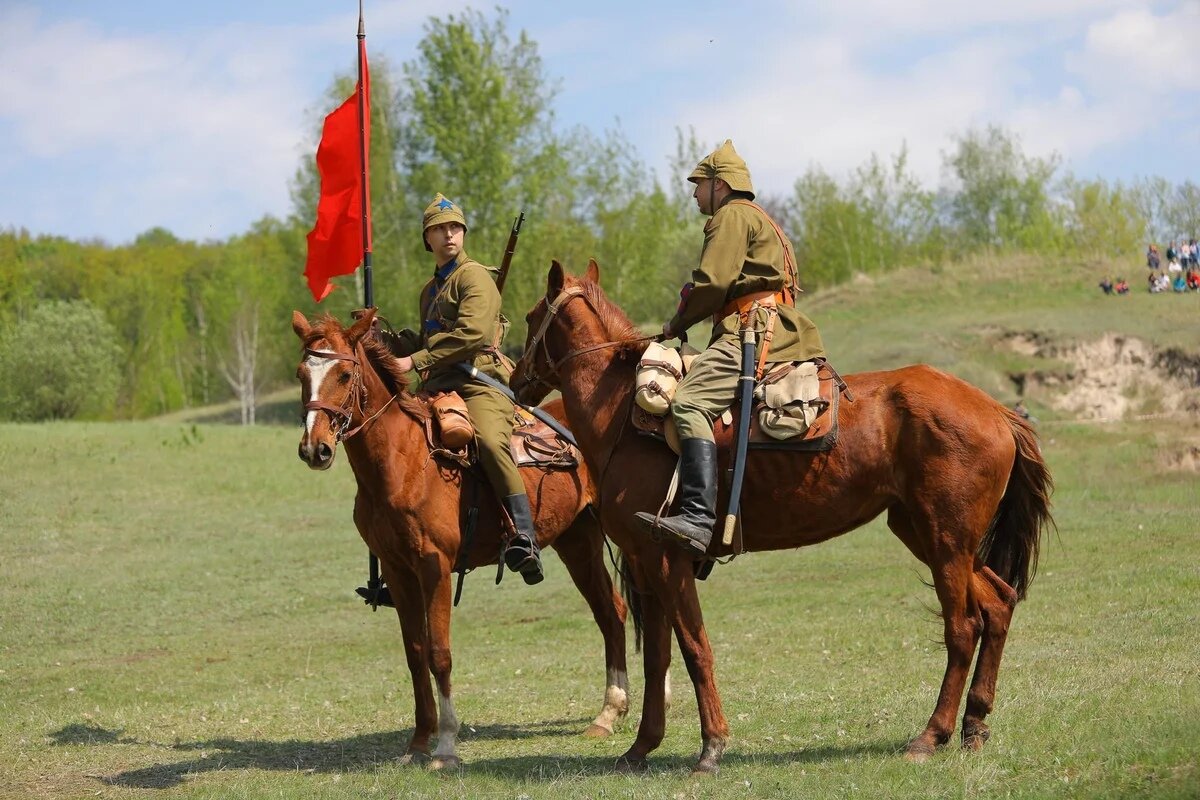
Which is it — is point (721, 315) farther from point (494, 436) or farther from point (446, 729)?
point (446, 729)

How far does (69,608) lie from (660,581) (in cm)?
1352

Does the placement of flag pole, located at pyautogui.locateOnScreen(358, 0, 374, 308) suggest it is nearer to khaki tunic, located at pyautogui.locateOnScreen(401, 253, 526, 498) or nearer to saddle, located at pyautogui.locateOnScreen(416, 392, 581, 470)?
khaki tunic, located at pyautogui.locateOnScreen(401, 253, 526, 498)

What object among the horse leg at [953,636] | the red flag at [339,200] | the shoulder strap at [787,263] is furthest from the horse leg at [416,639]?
the horse leg at [953,636]

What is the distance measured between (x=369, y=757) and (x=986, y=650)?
4638mm

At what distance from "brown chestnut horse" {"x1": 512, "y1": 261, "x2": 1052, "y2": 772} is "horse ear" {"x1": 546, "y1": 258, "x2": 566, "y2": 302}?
0.04m

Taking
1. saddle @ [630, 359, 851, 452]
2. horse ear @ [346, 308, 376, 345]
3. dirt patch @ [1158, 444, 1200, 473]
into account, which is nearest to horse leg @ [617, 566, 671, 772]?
saddle @ [630, 359, 851, 452]

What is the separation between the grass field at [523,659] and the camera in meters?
7.59

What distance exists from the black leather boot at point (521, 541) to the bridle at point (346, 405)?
1.28m

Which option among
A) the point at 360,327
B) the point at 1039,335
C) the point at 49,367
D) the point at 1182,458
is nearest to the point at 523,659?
the point at 360,327

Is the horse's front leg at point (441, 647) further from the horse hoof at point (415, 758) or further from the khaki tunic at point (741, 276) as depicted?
the khaki tunic at point (741, 276)

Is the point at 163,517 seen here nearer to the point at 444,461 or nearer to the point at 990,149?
the point at 444,461

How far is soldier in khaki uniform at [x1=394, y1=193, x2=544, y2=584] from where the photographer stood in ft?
31.3

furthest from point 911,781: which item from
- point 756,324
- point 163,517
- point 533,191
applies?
point 533,191

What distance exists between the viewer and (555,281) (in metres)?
8.70
